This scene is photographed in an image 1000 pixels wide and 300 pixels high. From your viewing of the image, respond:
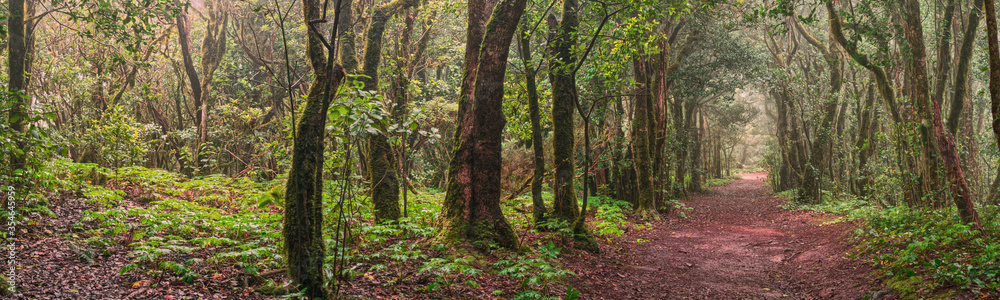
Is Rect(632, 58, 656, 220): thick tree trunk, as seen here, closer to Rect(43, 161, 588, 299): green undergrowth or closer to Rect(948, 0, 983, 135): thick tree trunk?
Rect(43, 161, 588, 299): green undergrowth

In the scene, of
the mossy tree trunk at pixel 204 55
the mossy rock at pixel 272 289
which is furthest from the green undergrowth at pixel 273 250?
the mossy tree trunk at pixel 204 55

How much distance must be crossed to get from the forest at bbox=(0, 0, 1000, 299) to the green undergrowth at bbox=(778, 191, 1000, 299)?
0.11ft

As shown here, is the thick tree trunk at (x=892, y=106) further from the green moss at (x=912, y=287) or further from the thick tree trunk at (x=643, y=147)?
the green moss at (x=912, y=287)

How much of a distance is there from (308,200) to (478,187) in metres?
2.96

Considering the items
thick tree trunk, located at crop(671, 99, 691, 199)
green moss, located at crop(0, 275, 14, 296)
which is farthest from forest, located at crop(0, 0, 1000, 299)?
thick tree trunk, located at crop(671, 99, 691, 199)

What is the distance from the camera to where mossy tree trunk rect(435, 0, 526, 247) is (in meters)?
6.23

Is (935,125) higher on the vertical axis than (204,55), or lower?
lower

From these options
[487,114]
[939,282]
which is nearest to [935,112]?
[939,282]

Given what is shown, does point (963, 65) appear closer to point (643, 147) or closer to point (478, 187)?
point (643, 147)

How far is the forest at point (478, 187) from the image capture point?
3984 mm

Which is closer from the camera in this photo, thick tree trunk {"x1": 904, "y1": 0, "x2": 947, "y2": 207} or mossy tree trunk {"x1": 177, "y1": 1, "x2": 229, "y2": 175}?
thick tree trunk {"x1": 904, "y1": 0, "x2": 947, "y2": 207}

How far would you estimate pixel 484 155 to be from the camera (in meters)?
6.33

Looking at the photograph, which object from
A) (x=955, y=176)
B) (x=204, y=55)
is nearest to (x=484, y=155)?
(x=955, y=176)

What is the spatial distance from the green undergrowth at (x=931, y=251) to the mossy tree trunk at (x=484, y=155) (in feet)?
14.3
